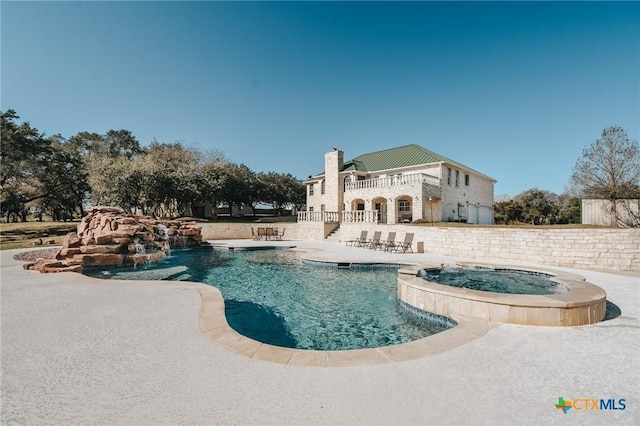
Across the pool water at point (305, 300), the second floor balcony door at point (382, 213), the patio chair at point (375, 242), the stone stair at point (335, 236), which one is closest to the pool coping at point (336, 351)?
the pool water at point (305, 300)

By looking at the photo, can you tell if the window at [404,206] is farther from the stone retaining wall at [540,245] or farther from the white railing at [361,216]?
the stone retaining wall at [540,245]

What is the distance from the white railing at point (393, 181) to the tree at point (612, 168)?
9.62m

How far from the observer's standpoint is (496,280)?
8.75m

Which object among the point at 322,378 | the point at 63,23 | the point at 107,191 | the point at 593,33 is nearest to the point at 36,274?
the point at 63,23

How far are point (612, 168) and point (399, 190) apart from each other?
44.6ft

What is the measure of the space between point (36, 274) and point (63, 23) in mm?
9400

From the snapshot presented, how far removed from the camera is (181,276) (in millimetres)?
10539

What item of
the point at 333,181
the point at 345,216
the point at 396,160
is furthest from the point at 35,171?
the point at 396,160

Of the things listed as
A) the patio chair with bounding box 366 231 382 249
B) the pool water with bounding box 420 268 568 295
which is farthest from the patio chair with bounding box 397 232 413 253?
the pool water with bounding box 420 268 568 295

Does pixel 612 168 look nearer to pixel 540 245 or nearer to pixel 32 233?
pixel 540 245

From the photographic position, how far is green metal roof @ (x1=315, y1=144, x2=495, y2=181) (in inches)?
1040

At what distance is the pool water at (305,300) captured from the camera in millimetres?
5574

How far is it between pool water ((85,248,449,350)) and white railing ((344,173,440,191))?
12869 mm

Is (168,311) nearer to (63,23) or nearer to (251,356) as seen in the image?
(251,356)
